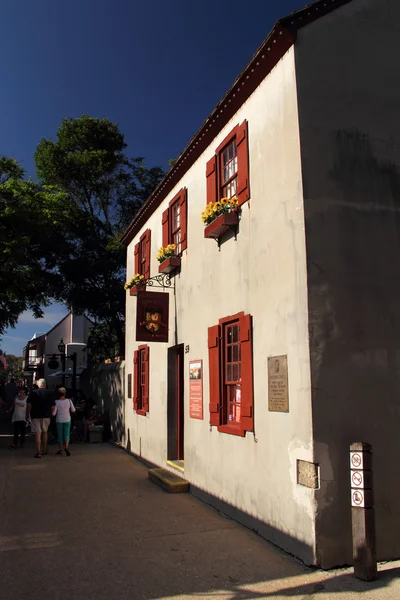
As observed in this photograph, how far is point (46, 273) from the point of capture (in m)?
21.3

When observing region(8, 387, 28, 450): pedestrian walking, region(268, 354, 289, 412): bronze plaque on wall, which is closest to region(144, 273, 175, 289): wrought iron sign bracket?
region(268, 354, 289, 412): bronze plaque on wall

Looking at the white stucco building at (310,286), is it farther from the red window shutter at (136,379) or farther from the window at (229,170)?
the red window shutter at (136,379)

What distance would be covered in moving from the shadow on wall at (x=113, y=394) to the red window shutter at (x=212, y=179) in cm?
756

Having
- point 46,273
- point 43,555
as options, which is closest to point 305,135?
point 43,555

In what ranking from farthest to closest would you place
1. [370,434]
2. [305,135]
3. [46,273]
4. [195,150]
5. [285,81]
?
[46,273]
[195,150]
[285,81]
[305,135]
[370,434]

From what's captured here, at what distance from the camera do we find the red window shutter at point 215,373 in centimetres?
750

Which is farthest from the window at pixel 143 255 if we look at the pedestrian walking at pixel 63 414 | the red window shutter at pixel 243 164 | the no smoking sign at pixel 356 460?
the no smoking sign at pixel 356 460

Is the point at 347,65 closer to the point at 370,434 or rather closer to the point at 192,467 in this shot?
the point at 370,434

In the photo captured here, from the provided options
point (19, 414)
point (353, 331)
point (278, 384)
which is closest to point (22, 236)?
point (19, 414)

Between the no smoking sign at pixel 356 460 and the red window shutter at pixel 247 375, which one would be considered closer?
the no smoking sign at pixel 356 460

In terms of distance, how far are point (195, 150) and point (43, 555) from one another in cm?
665

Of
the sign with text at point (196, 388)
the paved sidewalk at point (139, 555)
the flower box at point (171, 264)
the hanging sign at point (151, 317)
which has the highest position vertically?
the flower box at point (171, 264)

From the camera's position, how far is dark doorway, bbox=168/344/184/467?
10062mm

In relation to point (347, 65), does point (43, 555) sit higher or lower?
lower
